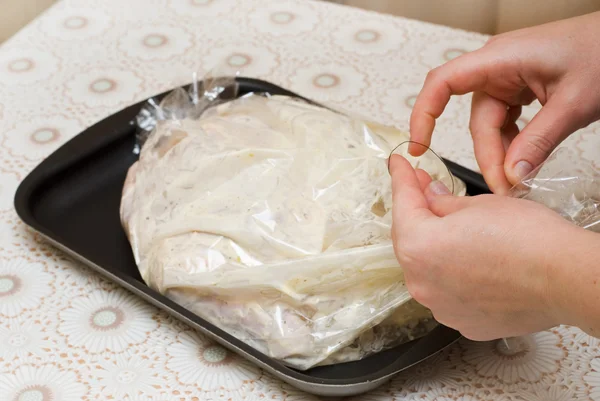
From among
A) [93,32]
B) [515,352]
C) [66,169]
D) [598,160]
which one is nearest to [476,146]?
[515,352]

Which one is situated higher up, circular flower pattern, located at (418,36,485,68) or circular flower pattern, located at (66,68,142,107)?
circular flower pattern, located at (418,36,485,68)

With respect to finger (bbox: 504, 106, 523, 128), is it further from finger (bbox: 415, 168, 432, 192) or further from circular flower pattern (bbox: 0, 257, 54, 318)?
circular flower pattern (bbox: 0, 257, 54, 318)

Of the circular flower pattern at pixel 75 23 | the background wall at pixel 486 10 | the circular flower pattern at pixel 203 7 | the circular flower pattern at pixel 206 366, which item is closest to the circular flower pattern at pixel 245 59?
the circular flower pattern at pixel 203 7

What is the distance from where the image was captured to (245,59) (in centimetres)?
123

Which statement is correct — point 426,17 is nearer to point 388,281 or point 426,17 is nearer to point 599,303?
point 388,281

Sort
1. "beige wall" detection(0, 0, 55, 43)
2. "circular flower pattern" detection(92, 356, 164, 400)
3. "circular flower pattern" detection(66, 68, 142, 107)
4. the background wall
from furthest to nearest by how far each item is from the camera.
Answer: "beige wall" detection(0, 0, 55, 43) < the background wall < "circular flower pattern" detection(66, 68, 142, 107) < "circular flower pattern" detection(92, 356, 164, 400)

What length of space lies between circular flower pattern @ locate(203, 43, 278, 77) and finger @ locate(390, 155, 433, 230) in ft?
1.80

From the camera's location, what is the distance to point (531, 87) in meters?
0.75

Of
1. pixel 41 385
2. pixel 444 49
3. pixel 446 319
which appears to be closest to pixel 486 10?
pixel 444 49

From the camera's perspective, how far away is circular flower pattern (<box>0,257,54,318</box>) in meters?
0.83

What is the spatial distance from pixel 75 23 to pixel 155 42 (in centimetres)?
16

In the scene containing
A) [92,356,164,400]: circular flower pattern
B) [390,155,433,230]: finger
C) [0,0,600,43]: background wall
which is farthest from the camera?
[0,0,600,43]: background wall

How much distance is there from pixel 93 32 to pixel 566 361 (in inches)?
37.3

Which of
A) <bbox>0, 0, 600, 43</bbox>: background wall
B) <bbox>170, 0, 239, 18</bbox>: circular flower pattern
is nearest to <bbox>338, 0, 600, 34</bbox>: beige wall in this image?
<bbox>0, 0, 600, 43</bbox>: background wall
